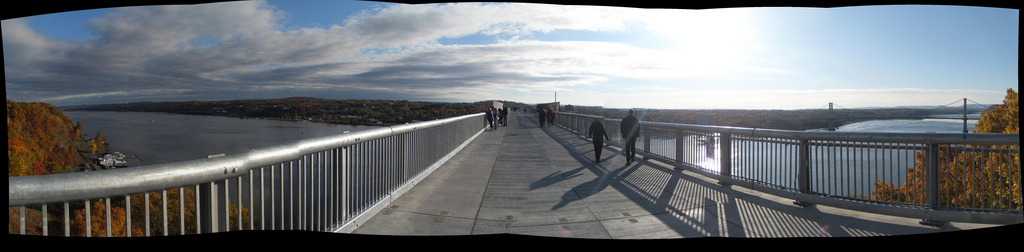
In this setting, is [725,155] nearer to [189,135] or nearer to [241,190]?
[241,190]

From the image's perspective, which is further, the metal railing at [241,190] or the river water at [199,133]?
the river water at [199,133]

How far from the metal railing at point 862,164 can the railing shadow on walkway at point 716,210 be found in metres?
0.25

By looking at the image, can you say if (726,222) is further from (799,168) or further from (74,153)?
(74,153)

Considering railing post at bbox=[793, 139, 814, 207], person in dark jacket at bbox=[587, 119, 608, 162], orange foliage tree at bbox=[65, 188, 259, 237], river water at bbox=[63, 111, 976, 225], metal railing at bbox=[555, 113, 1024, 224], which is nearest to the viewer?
orange foliage tree at bbox=[65, 188, 259, 237]

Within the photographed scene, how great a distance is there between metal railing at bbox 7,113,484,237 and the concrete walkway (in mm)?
423

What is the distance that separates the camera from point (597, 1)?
3541mm

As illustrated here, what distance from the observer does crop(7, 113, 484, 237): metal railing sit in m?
1.65

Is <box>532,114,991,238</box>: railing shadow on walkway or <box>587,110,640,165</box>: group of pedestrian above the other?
<box>587,110,640,165</box>: group of pedestrian

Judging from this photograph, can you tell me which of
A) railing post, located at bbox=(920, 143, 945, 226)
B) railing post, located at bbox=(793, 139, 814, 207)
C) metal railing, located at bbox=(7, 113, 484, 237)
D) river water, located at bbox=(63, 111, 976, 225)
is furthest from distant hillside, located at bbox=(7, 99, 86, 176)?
railing post, located at bbox=(920, 143, 945, 226)

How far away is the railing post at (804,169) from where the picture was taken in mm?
5738

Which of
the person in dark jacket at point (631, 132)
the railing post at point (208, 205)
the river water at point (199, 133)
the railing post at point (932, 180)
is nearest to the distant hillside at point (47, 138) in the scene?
the river water at point (199, 133)

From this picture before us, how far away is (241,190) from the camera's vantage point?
252cm

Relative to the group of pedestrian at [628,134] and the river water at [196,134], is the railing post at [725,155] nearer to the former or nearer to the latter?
the group of pedestrian at [628,134]

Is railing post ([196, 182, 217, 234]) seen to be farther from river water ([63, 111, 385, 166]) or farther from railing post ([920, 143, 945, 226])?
river water ([63, 111, 385, 166])
